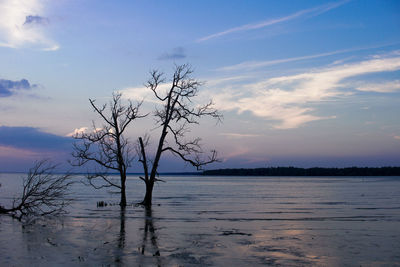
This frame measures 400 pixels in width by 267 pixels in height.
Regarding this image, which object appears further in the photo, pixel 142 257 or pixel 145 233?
pixel 145 233

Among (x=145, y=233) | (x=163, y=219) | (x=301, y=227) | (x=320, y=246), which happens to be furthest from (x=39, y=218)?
(x=320, y=246)

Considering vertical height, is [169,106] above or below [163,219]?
above

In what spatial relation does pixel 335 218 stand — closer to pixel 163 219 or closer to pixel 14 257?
pixel 163 219

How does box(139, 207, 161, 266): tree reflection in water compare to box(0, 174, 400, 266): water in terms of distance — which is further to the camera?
box(139, 207, 161, 266): tree reflection in water

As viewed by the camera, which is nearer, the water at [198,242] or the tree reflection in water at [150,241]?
the water at [198,242]

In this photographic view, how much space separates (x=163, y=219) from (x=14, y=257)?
444 inches

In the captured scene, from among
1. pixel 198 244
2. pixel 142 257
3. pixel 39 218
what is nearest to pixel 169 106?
pixel 39 218

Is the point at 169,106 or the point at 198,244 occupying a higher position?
the point at 169,106

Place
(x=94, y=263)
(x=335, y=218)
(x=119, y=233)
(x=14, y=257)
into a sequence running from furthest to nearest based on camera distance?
(x=335, y=218) < (x=119, y=233) < (x=14, y=257) < (x=94, y=263)

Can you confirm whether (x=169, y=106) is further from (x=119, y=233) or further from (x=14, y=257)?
(x=14, y=257)

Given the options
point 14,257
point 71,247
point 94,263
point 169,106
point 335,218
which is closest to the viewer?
point 94,263

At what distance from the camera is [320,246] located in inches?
568

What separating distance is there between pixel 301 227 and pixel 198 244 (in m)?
7.32

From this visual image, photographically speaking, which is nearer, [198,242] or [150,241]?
[198,242]
